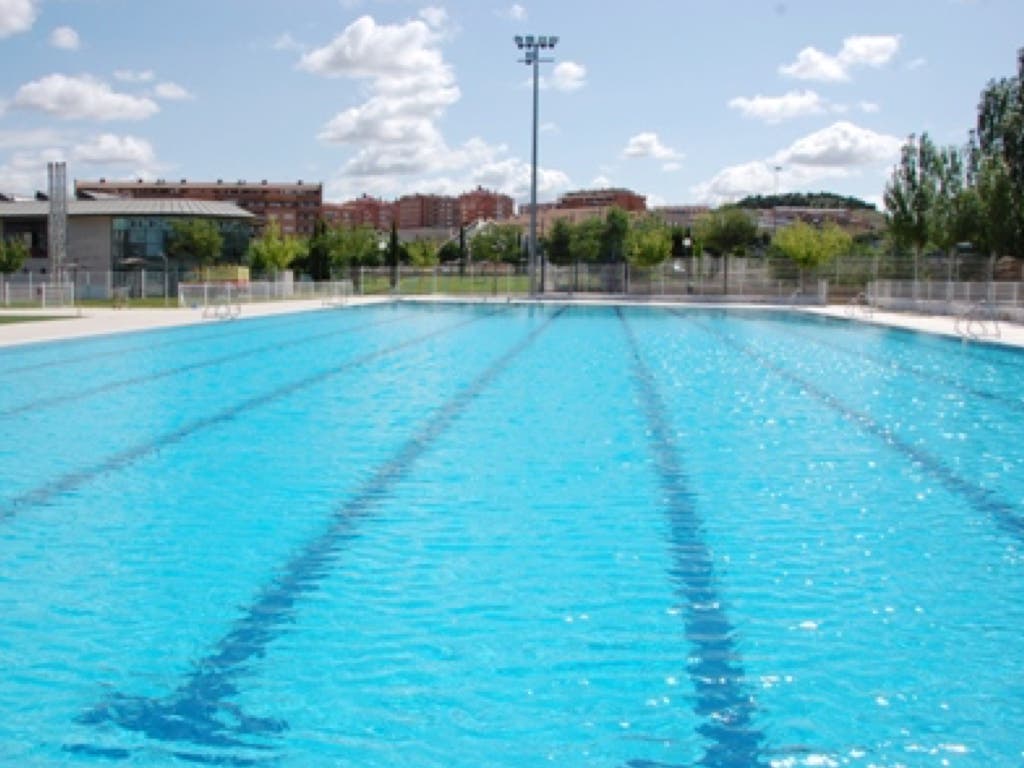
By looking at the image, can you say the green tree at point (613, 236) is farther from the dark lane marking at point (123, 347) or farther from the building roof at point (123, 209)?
the dark lane marking at point (123, 347)

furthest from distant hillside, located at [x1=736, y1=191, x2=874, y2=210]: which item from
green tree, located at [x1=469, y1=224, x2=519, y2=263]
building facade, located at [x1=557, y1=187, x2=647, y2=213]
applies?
green tree, located at [x1=469, y1=224, x2=519, y2=263]


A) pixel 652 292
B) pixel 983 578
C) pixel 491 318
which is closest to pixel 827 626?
pixel 983 578

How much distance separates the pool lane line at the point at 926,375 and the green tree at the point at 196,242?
136 feet

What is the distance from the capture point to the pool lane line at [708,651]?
3533 mm

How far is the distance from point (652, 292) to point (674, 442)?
38778 mm

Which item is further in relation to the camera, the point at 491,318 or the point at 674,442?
the point at 491,318

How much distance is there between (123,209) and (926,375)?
5276 centimetres

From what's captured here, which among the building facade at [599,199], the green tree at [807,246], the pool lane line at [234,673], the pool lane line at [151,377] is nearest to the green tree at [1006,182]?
the green tree at [807,246]

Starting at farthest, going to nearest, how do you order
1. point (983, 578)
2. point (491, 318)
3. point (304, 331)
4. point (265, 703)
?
point (491, 318), point (304, 331), point (983, 578), point (265, 703)

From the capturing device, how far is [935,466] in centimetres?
859

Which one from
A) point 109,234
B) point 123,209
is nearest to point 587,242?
point 123,209

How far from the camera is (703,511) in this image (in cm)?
694

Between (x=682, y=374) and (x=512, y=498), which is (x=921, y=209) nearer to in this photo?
(x=682, y=374)

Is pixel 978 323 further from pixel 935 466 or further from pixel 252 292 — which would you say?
pixel 252 292
